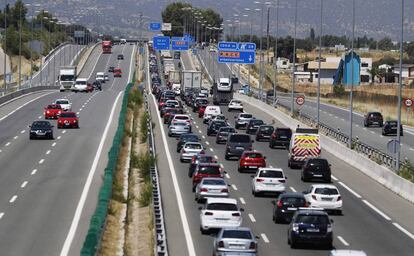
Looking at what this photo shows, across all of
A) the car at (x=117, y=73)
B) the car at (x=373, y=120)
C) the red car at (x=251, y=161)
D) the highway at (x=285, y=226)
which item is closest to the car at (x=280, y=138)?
the highway at (x=285, y=226)

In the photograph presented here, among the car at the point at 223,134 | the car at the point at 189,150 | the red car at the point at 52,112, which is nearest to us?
the car at the point at 189,150

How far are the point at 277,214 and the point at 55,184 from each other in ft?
44.4

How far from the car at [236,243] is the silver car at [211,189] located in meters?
11.9

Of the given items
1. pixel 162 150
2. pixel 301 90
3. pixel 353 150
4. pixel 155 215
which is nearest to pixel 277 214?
pixel 155 215

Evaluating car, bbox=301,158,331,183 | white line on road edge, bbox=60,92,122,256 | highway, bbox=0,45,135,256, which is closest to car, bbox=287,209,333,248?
highway, bbox=0,45,135,256

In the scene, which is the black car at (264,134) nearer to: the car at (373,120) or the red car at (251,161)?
the red car at (251,161)

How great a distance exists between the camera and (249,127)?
3034 inches

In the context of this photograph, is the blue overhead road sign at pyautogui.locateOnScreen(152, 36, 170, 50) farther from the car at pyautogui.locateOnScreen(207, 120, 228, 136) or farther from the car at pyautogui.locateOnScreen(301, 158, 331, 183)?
the car at pyautogui.locateOnScreen(301, 158, 331, 183)

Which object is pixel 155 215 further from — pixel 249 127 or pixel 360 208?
pixel 249 127

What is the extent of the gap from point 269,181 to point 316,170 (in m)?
6.22

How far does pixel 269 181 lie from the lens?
44.8 m

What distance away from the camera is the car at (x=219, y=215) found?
112 feet

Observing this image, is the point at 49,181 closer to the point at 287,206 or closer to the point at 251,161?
the point at 251,161

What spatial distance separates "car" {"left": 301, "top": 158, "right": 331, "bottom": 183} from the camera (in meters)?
50.3
